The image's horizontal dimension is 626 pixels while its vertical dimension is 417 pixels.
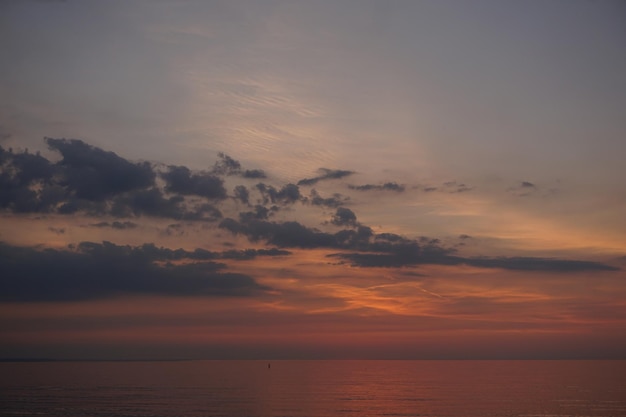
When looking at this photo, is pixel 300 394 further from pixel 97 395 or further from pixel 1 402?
pixel 1 402

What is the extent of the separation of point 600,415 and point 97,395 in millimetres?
90220

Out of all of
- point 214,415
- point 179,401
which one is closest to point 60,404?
point 179,401

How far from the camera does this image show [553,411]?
310 feet

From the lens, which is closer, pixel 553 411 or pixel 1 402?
pixel 553 411

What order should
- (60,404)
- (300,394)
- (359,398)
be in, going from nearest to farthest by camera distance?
(60,404) → (359,398) → (300,394)

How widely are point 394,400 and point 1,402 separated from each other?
68.3 meters

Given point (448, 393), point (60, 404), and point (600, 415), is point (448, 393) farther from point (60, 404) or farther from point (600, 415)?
point (60, 404)

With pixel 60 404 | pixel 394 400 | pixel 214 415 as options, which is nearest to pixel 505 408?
pixel 394 400

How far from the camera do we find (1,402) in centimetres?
10538

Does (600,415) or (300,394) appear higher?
(600,415)

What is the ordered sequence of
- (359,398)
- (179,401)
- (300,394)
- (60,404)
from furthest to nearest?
(300,394) → (359,398) → (179,401) → (60,404)

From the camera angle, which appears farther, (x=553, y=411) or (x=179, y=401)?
(x=179, y=401)

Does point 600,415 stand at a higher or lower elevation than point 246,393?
higher

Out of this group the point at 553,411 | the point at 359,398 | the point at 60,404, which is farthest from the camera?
the point at 359,398
